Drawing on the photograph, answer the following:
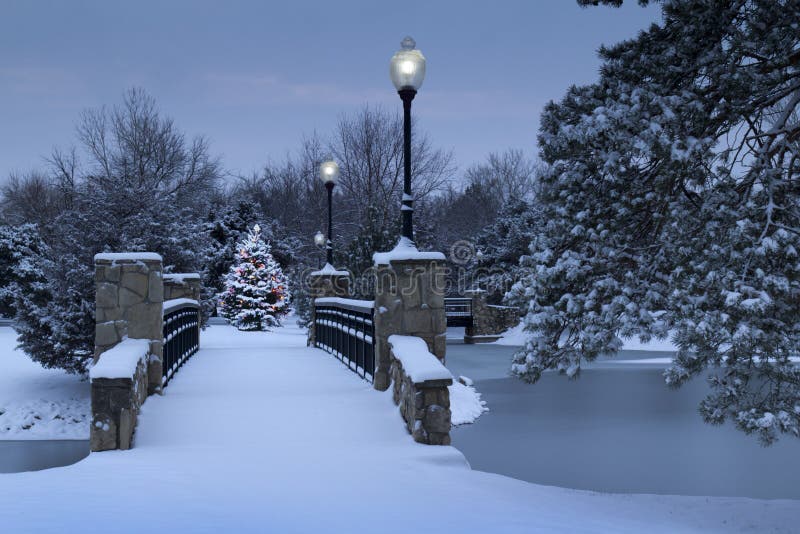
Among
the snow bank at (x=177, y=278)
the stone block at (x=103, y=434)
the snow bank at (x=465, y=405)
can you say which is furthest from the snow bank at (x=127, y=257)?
the snow bank at (x=465, y=405)

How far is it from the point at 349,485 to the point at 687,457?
10.7 meters

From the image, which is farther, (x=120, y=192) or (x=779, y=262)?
(x=120, y=192)

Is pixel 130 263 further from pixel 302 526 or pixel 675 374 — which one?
pixel 675 374

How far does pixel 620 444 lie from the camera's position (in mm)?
15461

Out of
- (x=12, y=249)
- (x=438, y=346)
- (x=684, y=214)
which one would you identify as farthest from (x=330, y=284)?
(x=12, y=249)

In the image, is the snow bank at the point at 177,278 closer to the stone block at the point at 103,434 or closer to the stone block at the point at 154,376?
the stone block at the point at 154,376

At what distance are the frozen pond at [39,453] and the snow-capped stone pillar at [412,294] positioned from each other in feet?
30.4

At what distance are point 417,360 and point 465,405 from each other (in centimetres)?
1185

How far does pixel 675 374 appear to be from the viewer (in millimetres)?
6285

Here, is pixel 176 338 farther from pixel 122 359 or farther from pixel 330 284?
pixel 330 284

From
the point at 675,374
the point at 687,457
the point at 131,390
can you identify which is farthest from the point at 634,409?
the point at 131,390

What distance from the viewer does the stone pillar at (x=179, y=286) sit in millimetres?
15570

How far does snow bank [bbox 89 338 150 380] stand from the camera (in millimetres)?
6605

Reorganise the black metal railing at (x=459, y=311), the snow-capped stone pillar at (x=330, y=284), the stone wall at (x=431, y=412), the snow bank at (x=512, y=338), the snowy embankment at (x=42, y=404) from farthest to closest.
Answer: the snow bank at (x=512, y=338) → the black metal railing at (x=459, y=311) → the snow-capped stone pillar at (x=330, y=284) → the snowy embankment at (x=42, y=404) → the stone wall at (x=431, y=412)
